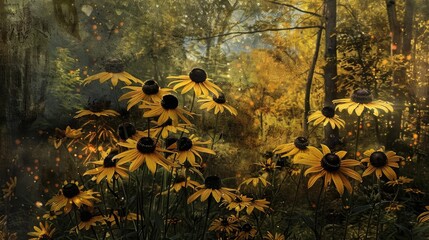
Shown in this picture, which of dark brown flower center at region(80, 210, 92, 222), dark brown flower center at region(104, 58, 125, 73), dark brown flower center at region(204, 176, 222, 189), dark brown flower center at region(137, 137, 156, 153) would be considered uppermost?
dark brown flower center at region(104, 58, 125, 73)

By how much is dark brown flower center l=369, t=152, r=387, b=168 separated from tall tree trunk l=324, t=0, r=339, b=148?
295cm

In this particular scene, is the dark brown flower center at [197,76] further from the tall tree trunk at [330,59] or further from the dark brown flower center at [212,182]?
the tall tree trunk at [330,59]

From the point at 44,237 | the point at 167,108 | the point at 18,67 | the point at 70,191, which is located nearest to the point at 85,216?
the point at 70,191

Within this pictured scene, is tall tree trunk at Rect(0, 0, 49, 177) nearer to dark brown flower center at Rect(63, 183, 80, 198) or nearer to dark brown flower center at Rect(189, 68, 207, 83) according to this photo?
dark brown flower center at Rect(63, 183, 80, 198)

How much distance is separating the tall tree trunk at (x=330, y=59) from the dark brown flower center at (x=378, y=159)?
2.95m

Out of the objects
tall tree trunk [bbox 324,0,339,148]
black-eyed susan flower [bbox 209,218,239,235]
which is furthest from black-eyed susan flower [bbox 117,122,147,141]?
tall tree trunk [bbox 324,0,339,148]

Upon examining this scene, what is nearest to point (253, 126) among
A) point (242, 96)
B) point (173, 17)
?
point (242, 96)

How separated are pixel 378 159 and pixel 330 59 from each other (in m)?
3.05

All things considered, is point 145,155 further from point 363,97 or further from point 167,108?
point 363,97

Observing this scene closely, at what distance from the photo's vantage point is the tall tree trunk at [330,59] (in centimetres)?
468

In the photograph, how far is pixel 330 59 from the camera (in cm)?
465

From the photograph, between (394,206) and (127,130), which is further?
(394,206)

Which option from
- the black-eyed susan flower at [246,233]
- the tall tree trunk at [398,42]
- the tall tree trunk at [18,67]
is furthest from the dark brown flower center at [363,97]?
the tall tree trunk at [18,67]

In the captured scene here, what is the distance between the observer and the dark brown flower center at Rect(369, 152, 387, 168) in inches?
70.0
